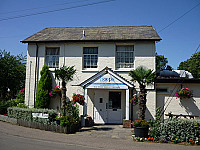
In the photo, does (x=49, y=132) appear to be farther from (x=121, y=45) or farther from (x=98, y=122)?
(x=121, y=45)

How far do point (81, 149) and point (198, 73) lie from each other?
38.7 meters

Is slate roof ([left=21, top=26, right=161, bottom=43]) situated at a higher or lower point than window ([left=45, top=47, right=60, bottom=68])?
higher

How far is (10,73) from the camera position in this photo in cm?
2041

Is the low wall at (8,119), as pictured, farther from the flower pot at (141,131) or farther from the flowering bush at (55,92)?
the flower pot at (141,131)

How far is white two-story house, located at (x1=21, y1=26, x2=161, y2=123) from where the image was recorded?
1414 centimetres

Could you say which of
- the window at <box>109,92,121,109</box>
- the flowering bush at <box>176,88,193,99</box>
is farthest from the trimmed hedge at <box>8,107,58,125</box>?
the flowering bush at <box>176,88,193,99</box>

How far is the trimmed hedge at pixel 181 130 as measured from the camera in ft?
29.7

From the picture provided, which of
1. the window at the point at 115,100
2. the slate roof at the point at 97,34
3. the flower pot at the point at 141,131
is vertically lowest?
the flower pot at the point at 141,131

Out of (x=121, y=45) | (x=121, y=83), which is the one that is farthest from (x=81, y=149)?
(x=121, y=45)

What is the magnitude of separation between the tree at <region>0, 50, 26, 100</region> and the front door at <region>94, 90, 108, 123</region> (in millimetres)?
11719

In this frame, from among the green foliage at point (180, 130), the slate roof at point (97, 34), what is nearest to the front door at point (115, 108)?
the slate roof at point (97, 34)

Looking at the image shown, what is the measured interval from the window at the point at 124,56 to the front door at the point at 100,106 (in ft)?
8.95

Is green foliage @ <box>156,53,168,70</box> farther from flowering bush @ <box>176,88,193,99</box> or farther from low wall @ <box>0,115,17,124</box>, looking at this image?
low wall @ <box>0,115,17,124</box>

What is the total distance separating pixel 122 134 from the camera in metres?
10.6
